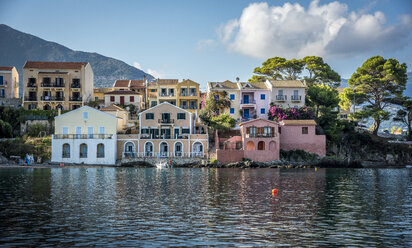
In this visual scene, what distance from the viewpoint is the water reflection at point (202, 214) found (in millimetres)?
18625

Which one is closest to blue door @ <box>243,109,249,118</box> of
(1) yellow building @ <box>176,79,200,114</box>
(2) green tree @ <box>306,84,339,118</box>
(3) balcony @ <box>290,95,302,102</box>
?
(3) balcony @ <box>290,95,302,102</box>

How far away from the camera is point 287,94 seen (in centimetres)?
7519

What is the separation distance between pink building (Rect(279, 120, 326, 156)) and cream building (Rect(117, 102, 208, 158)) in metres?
11.5

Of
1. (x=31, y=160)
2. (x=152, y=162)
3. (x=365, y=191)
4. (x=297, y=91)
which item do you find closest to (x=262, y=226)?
(x=365, y=191)

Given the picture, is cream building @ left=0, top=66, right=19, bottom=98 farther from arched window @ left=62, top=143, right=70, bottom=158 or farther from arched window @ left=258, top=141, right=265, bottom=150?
arched window @ left=258, top=141, right=265, bottom=150

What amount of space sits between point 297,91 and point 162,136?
78.7ft

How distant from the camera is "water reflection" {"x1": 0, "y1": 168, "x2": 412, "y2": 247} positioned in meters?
18.6

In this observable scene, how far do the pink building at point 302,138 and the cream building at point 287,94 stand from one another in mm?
8800

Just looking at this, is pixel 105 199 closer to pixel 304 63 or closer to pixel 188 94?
pixel 188 94

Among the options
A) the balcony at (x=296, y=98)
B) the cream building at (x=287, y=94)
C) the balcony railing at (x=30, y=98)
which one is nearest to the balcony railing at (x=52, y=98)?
the balcony railing at (x=30, y=98)

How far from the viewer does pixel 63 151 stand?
210 feet

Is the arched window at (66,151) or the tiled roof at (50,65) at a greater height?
the tiled roof at (50,65)

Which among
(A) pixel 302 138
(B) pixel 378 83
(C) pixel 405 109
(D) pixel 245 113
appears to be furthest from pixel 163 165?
(C) pixel 405 109

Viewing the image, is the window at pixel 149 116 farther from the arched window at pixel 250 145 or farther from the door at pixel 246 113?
the door at pixel 246 113
